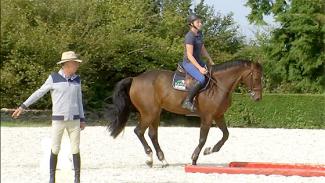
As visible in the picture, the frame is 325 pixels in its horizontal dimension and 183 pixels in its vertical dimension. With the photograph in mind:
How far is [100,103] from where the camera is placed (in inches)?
1024

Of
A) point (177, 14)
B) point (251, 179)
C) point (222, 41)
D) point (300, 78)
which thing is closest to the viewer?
point (251, 179)

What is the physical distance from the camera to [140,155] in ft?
37.2

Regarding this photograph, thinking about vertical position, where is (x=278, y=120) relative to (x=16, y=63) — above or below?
below

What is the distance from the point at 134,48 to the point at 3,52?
642cm

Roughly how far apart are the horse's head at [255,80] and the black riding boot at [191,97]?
29.4 inches

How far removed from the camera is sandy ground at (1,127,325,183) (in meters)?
8.03

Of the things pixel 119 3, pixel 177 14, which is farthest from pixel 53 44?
pixel 177 14

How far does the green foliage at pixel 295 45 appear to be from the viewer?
28297 mm

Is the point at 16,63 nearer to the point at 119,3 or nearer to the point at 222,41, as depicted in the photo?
the point at 119,3

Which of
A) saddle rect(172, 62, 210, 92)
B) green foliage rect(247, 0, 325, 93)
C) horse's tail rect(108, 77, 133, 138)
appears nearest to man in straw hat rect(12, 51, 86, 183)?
saddle rect(172, 62, 210, 92)

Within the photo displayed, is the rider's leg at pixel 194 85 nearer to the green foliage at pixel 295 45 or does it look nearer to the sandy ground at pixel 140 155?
the sandy ground at pixel 140 155

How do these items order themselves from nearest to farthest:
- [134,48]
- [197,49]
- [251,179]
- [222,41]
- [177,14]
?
[251,179], [197,49], [134,48], [177,14], [222,41]

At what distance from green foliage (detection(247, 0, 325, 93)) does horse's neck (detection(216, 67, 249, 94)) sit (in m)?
19.4

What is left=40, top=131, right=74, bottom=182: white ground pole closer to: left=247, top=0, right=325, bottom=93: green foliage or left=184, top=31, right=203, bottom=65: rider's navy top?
left=184, top=31, right=203, bottom=65: rider's navy top
